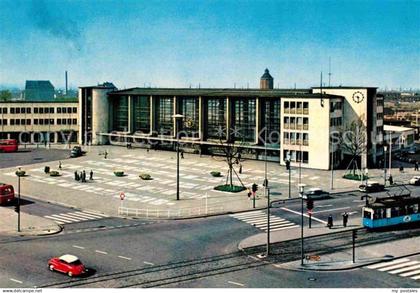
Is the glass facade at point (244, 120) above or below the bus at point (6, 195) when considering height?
above

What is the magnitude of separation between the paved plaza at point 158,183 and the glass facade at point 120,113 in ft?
69.6

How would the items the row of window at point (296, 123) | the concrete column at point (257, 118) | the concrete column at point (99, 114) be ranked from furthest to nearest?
1. the concrete column at point (99, 114)
2. the concrete column at point (257, 118)
3. the row of window at point (296, 123)

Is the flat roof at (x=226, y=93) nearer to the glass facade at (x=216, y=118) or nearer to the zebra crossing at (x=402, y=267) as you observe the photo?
the glass facade at (x=216, y=118)

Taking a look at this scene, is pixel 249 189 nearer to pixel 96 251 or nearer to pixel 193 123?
pixel 96 251

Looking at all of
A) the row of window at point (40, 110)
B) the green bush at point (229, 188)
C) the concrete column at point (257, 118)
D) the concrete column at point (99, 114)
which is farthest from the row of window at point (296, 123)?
the row of window at point (40, 110)

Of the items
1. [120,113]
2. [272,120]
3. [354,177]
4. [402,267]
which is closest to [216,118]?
[272,120]

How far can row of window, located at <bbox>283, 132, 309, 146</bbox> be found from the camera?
9706 centimetres

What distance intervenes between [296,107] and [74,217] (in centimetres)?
4934

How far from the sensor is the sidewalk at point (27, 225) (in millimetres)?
53156

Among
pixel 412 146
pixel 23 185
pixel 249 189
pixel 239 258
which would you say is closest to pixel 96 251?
pixel 239 258

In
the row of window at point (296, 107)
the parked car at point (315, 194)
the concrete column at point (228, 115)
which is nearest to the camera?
the parked car at point (315, 194)

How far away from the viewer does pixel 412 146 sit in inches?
5128

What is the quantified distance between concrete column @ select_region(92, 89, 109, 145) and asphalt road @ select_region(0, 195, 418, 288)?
3075 inches

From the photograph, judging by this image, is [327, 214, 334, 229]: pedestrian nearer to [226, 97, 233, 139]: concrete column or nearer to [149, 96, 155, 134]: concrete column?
[226, 97, 233, 139]: concrete column
